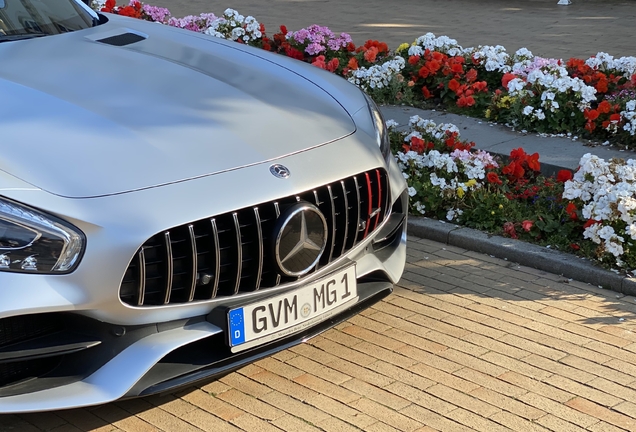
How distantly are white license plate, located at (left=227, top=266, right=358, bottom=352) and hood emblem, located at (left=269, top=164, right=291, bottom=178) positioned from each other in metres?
0.41

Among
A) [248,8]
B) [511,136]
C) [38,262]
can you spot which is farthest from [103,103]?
[248,8]

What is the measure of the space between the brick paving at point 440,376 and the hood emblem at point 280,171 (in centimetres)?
86

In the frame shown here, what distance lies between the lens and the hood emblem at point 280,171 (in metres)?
3.19

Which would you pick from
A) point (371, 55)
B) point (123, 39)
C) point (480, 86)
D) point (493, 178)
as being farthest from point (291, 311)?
point (371, 55)

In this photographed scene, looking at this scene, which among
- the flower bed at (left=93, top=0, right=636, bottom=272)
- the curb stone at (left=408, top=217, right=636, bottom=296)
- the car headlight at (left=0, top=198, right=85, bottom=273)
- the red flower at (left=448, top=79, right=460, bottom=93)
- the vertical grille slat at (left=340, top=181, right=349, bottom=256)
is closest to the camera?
the car headlight at (left=0, top=198, right=85, bottom=273)

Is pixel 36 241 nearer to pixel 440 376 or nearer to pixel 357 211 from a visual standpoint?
pixel 357 211

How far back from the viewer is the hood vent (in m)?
4.14

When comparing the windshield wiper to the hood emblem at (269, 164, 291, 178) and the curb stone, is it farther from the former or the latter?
the curb stone

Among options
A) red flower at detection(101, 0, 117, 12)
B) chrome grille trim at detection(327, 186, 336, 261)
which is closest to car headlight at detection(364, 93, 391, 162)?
chrome grille trim at detection(327, 186, 336, 261)

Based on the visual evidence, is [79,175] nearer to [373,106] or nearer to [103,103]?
[103,103]

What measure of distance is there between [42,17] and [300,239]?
1.96 m

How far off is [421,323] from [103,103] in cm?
170

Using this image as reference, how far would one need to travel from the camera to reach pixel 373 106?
13.6 ft

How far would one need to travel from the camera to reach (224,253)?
9.94ft
